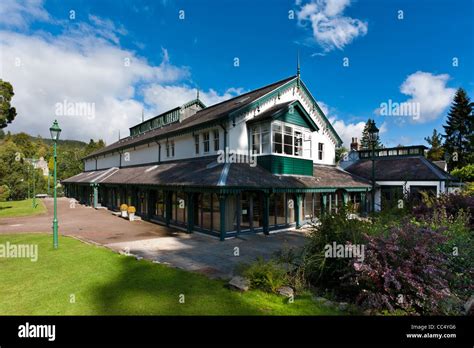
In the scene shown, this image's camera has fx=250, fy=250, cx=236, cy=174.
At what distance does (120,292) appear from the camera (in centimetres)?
605

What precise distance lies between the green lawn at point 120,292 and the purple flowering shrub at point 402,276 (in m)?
1.06

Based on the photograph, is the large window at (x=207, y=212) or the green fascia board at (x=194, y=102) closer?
the large window at (x=207, y=212)

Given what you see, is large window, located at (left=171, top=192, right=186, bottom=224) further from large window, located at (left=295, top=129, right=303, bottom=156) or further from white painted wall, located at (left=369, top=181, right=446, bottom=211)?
white painted wall, located at (left=369, top=181, right=446, bottom=211)

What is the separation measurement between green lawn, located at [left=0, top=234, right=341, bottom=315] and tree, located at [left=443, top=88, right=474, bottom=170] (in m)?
48.7

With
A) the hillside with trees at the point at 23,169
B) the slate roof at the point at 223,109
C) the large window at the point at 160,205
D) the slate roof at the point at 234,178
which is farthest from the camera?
the hillside with trees at the point at 23,169

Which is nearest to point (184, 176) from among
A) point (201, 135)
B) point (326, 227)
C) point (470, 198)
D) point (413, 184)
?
point (201, 135)

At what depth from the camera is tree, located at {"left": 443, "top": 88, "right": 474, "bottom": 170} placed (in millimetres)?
41281

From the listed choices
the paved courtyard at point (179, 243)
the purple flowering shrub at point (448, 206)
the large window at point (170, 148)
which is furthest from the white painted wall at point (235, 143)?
the purple flowering shrub at point (448, 206)

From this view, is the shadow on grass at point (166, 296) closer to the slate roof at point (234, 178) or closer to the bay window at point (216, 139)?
the slate roof at point (234, 178)

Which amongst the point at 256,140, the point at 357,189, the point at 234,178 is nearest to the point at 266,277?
the point at 234,178

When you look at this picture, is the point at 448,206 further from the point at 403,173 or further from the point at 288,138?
the point at 403,173

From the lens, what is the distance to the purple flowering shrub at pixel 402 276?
5242 mm

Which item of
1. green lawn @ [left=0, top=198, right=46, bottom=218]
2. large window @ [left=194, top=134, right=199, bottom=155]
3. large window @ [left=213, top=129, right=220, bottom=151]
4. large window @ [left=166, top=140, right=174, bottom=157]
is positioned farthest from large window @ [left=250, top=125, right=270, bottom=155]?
green lawn @ [left=0, top=198, right=46, bottom=218]
